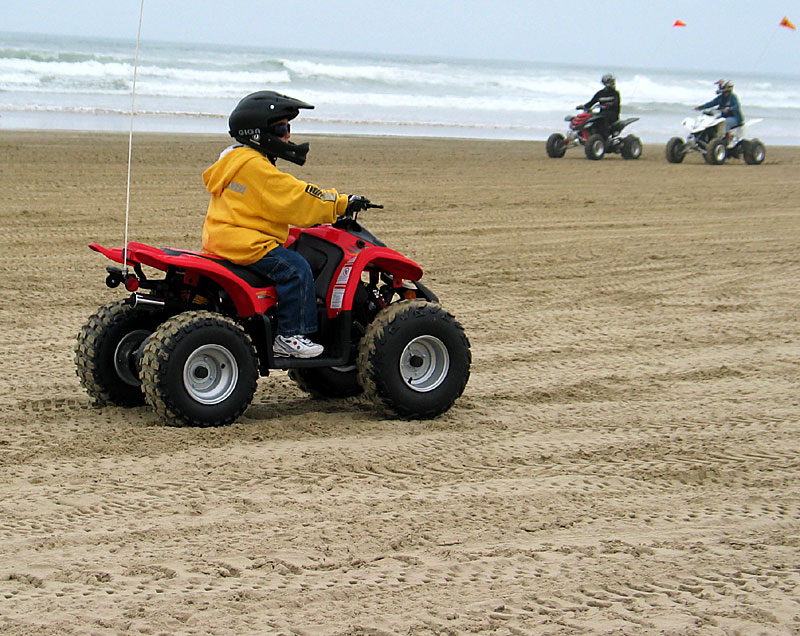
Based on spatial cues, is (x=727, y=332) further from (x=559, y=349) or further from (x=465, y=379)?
(x=465, y=379)

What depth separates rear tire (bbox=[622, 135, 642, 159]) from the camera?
2373cm

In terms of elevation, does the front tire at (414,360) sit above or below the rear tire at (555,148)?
below

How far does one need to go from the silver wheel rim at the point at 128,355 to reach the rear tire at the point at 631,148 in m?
19.3

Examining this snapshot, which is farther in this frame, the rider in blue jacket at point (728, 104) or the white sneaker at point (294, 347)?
the rider in blue jacket at point (728, 104)

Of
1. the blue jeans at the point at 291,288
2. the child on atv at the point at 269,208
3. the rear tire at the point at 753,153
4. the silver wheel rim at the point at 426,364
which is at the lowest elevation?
the silver wheel rim at the point at 426,364

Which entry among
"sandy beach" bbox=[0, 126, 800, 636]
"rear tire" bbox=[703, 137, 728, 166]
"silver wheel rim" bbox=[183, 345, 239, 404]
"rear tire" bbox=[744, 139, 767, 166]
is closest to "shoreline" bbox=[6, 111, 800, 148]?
"rear tire" bbox=[703, 137, 728, 166]

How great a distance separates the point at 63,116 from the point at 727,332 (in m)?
22.9

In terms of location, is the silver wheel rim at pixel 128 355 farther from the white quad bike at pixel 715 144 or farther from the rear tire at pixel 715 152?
the rear tire at pixel 715 152

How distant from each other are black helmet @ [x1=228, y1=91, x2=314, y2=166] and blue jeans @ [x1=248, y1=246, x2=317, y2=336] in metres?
0.52

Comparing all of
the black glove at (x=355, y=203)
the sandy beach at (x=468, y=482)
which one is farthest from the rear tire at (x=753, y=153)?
the black glove at (x=355, y=203)

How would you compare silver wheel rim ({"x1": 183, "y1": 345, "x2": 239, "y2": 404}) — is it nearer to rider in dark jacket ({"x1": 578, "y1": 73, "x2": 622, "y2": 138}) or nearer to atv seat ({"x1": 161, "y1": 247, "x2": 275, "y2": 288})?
atv seat ({"x1": 161, "y1": 247, "x2": 275, "y2": 288})

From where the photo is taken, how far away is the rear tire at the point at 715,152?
74.9ft

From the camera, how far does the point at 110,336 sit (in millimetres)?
5789

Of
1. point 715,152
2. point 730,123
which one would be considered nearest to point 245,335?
point 715,152
